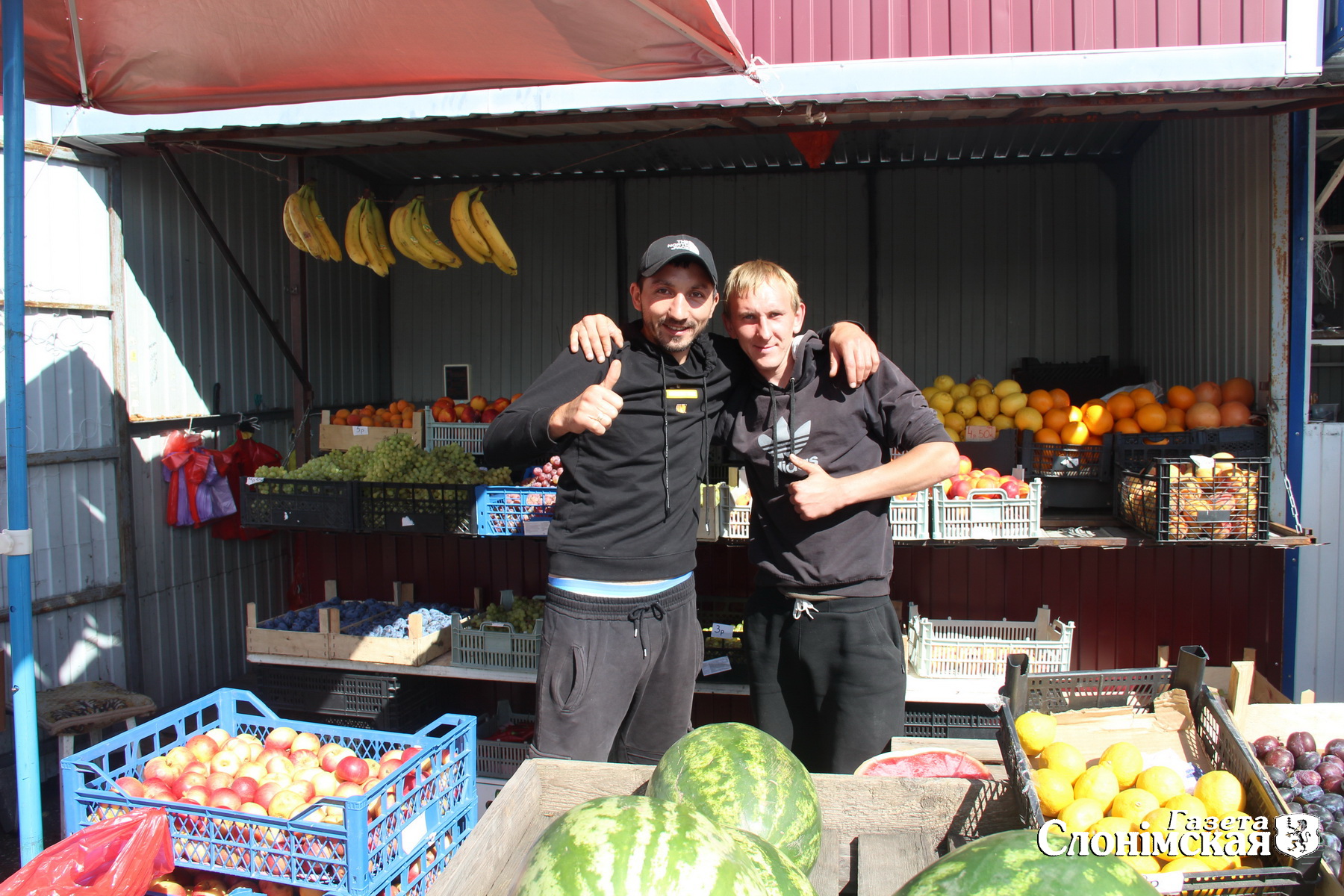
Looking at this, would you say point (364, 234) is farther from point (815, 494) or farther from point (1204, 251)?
point (1204, 251)

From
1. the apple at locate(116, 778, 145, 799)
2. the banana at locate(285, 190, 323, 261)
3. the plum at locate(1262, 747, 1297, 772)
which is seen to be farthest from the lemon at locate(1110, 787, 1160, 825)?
the banana at locate(285, 190, 323, 261)

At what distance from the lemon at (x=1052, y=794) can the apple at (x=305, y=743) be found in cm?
264

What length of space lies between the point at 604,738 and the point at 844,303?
18.8ft

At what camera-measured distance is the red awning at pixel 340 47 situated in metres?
2.51

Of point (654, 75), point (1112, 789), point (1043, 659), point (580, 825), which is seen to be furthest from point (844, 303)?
point (580, 825)

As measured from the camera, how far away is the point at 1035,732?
1949mm

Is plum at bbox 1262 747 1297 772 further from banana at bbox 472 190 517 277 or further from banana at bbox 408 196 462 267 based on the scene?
banana at bbox 408 196 462 267

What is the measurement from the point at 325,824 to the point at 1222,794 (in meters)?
2.28

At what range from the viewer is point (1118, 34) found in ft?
14.9

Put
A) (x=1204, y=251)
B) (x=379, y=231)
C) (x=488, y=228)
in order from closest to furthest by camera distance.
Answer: (x=1204, y=251)
(x=488, y=228)
(x=379, y=231)

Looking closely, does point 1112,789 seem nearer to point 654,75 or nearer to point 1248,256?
point 654,75

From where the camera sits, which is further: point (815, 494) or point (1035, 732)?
point (815, 494)

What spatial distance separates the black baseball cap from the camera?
2.40 meters

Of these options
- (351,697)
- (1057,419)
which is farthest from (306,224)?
(1057,419)
